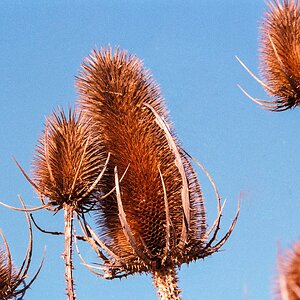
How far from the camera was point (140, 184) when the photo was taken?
6914 mm

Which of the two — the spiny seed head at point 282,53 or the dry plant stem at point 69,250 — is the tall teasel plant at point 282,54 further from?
the dry plant stem at point 69,250

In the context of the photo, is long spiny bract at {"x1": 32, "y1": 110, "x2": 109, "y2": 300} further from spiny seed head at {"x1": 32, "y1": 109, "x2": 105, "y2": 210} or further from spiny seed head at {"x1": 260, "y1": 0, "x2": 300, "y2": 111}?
spiny seed head at {"x1": 260, "y1": 0, "x2": 300, "y2": 111}

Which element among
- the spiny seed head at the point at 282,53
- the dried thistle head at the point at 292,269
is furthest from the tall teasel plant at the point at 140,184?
the dried thistle head at the point at 292,269

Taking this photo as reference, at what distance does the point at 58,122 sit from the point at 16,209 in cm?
109

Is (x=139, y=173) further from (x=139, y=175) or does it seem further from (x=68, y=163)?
(x=68, y=163)

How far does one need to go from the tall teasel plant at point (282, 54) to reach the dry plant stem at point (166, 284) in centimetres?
297

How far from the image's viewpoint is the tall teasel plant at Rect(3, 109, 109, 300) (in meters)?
6.46

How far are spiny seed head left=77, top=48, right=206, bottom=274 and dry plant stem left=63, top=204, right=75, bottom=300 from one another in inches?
22.1

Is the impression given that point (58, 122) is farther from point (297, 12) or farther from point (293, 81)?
point (297, 12)

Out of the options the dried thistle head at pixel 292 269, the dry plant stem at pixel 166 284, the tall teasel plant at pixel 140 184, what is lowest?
the dried thistle head at pixel 292 269

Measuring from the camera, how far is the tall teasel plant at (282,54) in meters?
7.99

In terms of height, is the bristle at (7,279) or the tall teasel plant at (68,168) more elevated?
the tall teasel plant at (68,168)

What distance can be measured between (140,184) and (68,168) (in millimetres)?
904

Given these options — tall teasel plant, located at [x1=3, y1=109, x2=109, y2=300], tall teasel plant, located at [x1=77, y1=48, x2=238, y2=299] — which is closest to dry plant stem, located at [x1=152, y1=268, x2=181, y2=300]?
tall teasel plant, located at [x1=77, y1=48, x2=238, y2=299]
